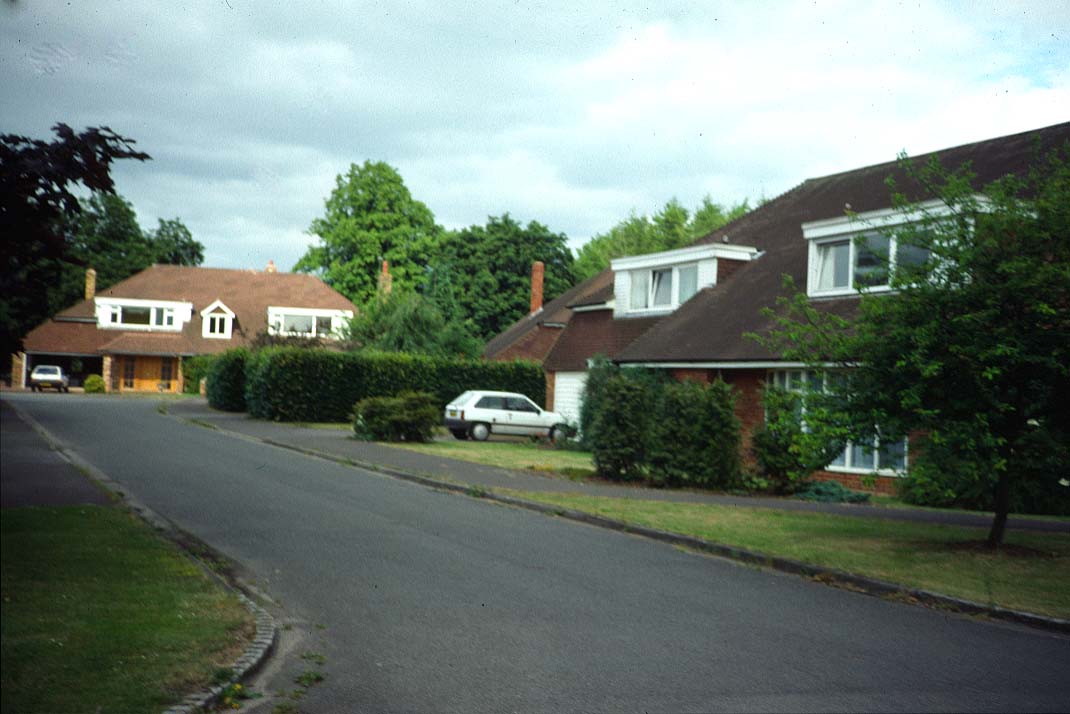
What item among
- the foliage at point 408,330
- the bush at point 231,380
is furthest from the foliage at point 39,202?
the foliage at point 408,330

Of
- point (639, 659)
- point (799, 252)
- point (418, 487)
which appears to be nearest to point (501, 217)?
point (799, 252)

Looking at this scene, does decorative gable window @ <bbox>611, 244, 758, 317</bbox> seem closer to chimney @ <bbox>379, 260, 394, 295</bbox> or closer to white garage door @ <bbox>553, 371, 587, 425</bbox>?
white garage door @ <bbox>553, 371, 587, 425</bbox>

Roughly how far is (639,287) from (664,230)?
47.5m

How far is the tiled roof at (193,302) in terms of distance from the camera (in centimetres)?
6931

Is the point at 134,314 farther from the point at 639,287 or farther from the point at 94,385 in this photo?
the point at 639,287

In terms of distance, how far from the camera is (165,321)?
237ft

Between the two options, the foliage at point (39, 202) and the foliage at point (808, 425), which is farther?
the foliage at point (808, 425)

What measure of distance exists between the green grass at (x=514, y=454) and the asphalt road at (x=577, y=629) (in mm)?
8378

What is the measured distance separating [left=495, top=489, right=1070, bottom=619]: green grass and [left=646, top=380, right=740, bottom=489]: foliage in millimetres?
3177

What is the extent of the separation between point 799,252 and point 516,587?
2184 centimetres

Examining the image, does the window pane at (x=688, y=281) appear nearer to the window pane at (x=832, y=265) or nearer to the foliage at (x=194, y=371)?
the window pane at (x=832, y=265)

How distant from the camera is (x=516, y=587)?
31.8 ft

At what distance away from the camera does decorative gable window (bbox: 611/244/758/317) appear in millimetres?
31172

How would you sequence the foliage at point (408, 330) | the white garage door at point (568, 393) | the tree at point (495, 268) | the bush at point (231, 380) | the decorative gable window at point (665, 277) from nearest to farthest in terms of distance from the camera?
the decorative gable window at point (665, 277)
the white garage door at point (568, 393)
the bush at point (231, 380)
the foliage at point (408, 330)
the tree at point (495, 268)
